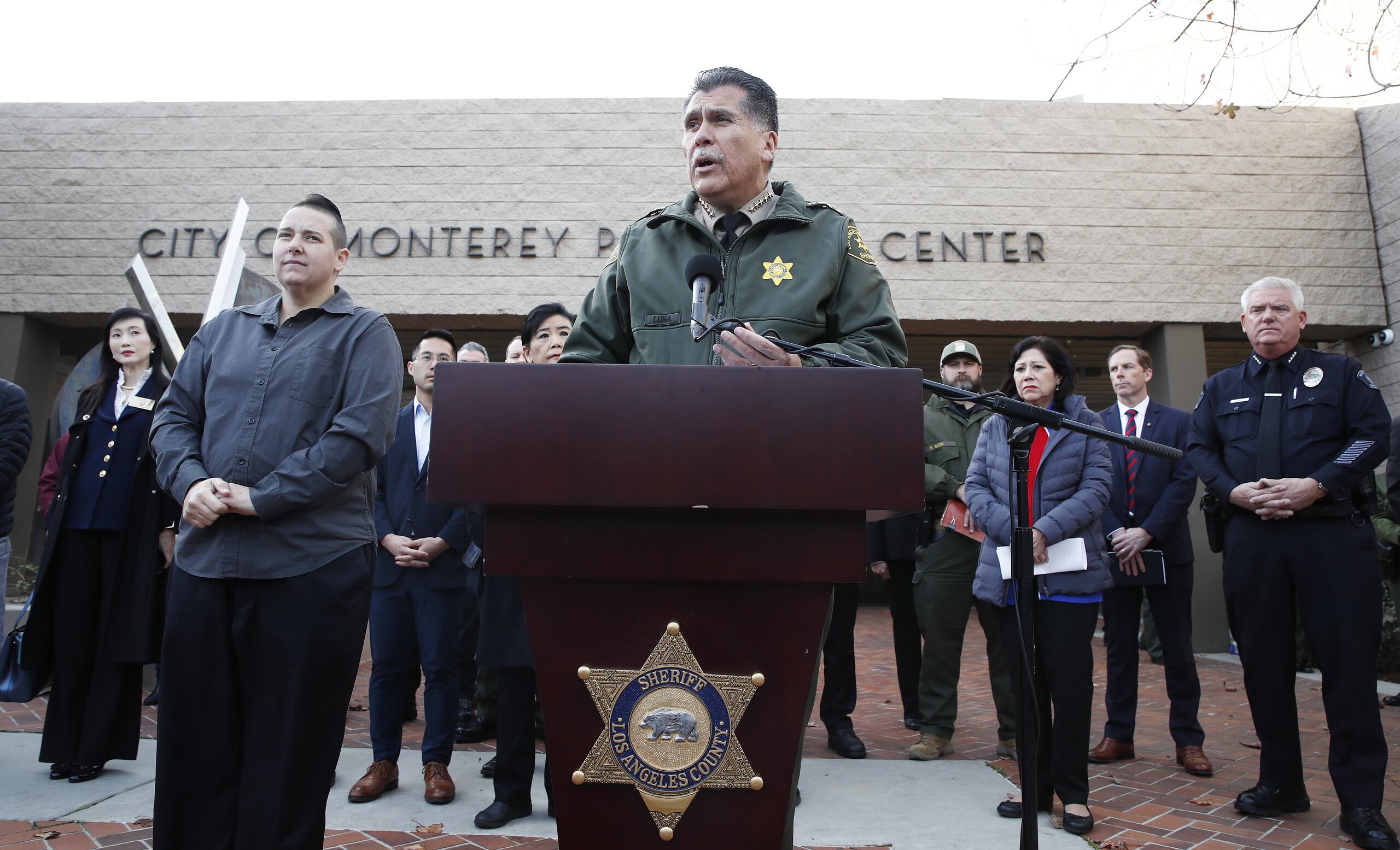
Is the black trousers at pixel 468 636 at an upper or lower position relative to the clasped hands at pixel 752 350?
lower

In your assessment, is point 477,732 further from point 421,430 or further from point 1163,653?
point 1163,653

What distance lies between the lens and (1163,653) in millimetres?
5012

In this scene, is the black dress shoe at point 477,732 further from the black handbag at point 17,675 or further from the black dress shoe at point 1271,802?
the black dress shoe at point 1271,802

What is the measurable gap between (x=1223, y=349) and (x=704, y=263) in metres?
12.4

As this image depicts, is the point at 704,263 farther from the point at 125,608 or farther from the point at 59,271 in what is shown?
the point at 59,271

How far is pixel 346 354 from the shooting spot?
2803mm

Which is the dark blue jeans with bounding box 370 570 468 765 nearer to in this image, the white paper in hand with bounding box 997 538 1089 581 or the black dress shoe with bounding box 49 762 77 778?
the black dress shoe with bounding box 49 762 77 778

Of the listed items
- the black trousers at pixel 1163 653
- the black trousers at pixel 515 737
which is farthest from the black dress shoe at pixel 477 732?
the black trousers at pixel 1163 653


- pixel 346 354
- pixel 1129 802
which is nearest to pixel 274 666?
pixel 346 354

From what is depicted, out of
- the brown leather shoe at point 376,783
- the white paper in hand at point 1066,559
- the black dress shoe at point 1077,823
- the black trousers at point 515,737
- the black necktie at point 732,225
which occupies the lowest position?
the black dress shoe at point 1077,823

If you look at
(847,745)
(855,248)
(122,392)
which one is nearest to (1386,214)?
(847,745)

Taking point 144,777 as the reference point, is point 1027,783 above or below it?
above

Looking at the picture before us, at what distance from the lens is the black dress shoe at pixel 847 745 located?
4.87 m

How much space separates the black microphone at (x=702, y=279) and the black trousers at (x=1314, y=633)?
325 cm
